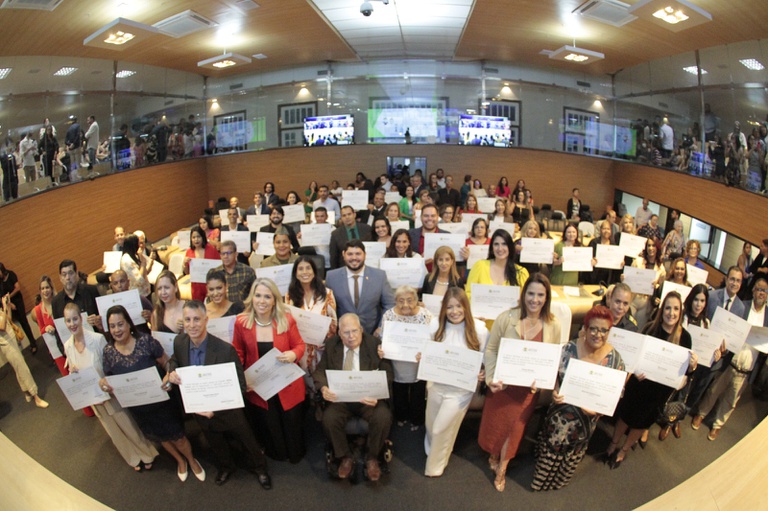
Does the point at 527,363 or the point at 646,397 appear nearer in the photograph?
the point at 527,363

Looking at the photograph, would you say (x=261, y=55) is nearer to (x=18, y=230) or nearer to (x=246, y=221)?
(x=246, y=221)

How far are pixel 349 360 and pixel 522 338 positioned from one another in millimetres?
1326

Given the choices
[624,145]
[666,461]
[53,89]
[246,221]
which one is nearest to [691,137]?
[624,145]

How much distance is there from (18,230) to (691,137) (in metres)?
11.9

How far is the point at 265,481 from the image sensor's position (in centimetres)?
367

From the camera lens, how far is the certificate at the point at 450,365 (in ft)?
11.1

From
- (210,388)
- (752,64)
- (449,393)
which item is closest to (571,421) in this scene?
(449,393)

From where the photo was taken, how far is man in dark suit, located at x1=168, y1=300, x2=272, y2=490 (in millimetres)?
3436

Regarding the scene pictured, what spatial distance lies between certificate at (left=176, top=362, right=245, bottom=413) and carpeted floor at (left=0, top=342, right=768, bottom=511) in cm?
83

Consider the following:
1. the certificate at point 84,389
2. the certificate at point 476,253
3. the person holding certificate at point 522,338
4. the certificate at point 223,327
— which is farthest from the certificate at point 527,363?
the certificate at point 84,389

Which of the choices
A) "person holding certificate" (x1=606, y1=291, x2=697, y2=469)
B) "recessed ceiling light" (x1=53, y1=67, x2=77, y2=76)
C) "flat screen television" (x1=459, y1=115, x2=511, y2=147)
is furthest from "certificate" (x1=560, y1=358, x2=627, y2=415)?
"flat screen television" (x1=459, y1=115, x2=511, y2=147)

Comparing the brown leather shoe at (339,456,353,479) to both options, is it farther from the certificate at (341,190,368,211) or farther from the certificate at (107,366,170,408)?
the certificate at (341,190,368,211)

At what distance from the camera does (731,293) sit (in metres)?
4.71

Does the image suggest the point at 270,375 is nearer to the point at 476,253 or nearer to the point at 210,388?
the point at 210,388
